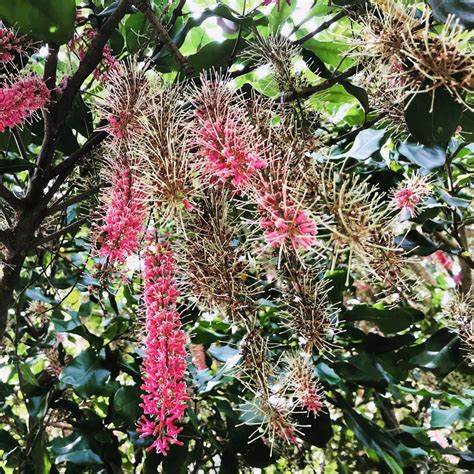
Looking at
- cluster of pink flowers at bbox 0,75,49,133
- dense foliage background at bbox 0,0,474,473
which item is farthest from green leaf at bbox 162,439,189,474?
cluster of pink flowers at bbox 0,75,49,133

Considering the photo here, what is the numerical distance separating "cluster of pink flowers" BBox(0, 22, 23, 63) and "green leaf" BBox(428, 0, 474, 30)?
437 mm

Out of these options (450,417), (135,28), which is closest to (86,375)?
(135,28)

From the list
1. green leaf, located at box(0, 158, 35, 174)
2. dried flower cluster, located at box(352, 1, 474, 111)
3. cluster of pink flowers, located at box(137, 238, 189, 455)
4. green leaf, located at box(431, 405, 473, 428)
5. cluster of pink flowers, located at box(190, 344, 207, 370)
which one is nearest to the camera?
dried flower cluster, located at box(352, 1, 474, 111)

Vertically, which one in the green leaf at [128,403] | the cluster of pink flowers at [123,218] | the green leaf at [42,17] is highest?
Answer: the green leaf at [42,17]

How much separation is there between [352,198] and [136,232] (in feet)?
0.68

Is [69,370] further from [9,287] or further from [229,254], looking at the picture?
[229,254]

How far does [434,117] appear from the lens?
39 cm

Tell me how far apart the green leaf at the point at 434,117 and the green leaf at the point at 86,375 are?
616mm

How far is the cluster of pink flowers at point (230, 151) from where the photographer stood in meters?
0.35

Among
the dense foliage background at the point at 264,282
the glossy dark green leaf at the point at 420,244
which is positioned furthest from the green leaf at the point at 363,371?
the glossy dark green leaf at the point at 420,244

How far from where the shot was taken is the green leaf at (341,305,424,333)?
75 cm

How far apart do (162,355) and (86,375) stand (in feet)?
1.40

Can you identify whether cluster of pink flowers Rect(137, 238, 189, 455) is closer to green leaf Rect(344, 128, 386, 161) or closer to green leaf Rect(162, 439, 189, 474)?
green leaf Rect(344, 128, 386, 161)

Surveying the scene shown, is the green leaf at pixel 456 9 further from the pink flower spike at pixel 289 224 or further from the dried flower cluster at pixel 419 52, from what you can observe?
the pink flower spike at pixel 289 224
